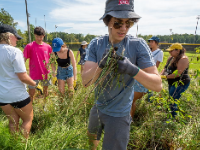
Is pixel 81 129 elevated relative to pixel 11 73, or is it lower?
lower

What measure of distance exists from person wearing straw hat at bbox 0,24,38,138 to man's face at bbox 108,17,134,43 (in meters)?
1.16

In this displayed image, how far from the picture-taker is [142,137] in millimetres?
2213

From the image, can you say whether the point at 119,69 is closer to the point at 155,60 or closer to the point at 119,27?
the point at 119,27

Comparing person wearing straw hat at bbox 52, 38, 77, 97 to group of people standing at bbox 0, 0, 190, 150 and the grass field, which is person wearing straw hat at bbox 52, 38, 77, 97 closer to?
the grass field

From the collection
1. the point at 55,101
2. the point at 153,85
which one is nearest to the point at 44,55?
the point at 55,101

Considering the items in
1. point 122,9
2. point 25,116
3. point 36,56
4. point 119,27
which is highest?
point 122,9

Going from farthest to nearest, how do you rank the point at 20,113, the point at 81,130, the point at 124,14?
the point at 81,130 → the point at 20,113 → the point at 124,14

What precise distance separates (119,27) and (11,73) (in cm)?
140

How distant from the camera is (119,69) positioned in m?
1.08

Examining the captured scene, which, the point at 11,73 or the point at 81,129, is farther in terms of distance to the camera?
the point at 81,129

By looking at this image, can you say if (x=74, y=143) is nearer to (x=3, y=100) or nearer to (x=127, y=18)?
(x=3, y=100)

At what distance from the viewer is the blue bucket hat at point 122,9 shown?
1.19 m

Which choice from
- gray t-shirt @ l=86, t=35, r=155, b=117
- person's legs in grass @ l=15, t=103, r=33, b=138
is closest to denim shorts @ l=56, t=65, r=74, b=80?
person's legs in grass @ l=15, t=103, r=33, b=138

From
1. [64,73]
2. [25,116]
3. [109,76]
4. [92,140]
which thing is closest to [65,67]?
[64,73]
